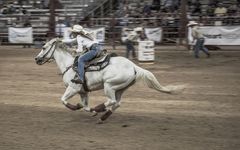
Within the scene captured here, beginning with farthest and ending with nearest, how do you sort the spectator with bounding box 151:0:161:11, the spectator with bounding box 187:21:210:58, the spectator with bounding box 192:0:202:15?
the spectator with bounding box 151:0:161:11 < the spectator with bounding box 192:0:202:15 < the spectator with bounding box 187:21:210:58

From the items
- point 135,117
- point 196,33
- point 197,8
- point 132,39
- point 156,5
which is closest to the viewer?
point 135,117

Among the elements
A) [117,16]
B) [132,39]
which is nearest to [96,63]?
[132,39]

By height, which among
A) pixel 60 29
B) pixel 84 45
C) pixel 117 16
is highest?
pixel 117 16

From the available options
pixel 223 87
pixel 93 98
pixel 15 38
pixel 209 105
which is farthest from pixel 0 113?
pixel 15 38

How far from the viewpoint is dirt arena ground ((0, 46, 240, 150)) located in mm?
8492

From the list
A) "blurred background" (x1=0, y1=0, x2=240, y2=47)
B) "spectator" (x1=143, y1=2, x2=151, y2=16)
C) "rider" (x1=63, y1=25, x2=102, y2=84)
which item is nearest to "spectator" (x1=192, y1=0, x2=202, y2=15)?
"blurred background" (x1=0, y1=0, x2=240, y2=47)

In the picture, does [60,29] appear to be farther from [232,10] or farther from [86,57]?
[86,57]

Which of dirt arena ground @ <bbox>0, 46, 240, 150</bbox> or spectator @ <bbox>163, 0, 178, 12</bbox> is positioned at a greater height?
spectator @ <bbox>163, 0, 178, 12</bbox>

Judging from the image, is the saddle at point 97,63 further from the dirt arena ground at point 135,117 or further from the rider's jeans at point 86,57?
the dirt arena ground at point 135,117

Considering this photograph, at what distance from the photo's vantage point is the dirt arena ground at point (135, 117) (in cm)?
849

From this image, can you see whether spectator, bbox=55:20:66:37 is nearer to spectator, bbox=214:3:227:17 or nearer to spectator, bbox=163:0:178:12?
spectator, bbox=163:0:178:12

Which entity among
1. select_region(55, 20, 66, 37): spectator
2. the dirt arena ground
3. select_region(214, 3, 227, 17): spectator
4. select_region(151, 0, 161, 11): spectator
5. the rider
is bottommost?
the dirt arena ground

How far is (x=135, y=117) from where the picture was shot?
35.7 feet

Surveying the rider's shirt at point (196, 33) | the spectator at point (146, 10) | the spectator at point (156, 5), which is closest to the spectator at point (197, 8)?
the spectator at point (156, 5)
